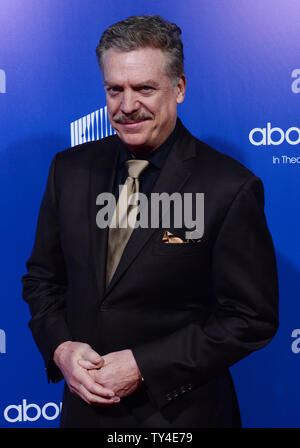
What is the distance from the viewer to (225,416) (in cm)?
146

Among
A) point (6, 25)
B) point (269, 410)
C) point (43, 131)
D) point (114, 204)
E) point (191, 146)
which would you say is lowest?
point (269, 410)

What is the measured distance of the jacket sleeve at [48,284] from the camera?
1.43 meters

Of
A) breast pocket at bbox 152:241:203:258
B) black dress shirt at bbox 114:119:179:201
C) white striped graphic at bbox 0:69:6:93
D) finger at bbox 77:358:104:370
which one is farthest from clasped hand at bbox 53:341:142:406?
white striped graphic at bbox 0:69:6:93

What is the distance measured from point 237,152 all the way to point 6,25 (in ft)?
3.15

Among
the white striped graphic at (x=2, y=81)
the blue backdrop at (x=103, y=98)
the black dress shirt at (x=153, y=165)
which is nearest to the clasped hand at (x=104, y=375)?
the black dress shirt at (x=153, y=165)

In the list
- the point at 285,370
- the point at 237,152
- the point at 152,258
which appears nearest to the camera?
the point at 152,258

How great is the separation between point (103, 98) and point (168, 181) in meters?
0.79

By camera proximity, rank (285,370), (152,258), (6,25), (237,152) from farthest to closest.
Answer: (285,370) < (237,152) < (6,25) < (152,258)

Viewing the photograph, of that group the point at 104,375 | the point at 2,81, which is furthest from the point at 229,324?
the point at 2,81

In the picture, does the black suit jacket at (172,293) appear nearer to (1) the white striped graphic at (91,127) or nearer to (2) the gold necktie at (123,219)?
(2) the gold necktie at (123,219)

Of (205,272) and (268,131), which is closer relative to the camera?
(205,272)
